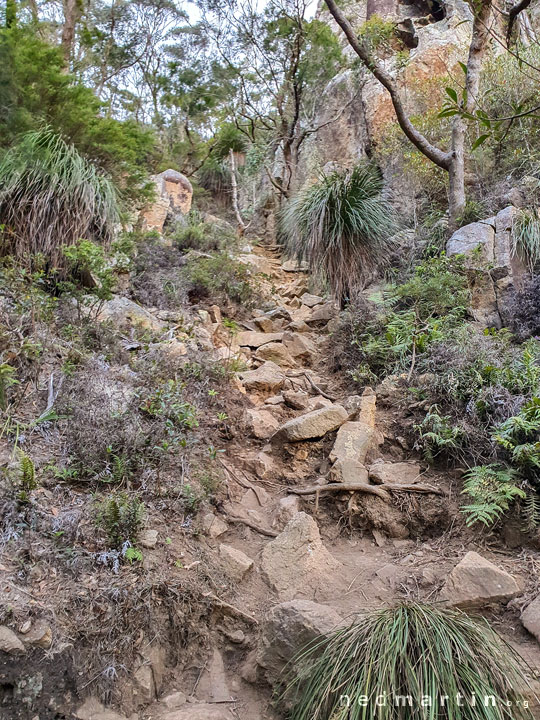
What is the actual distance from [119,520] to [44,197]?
3507 millimetres

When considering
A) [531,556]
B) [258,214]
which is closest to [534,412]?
[531,556]

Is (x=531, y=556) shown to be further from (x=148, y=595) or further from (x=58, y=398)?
(x=58, y=398)

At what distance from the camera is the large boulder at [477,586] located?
2240 mm

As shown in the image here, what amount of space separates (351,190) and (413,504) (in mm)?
4486

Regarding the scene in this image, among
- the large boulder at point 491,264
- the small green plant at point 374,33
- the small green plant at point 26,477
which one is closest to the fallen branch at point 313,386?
the large boulder at point 491,264

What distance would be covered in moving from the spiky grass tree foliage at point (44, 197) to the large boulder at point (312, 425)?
268 centimetres

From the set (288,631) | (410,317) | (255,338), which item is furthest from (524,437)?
(255,338)

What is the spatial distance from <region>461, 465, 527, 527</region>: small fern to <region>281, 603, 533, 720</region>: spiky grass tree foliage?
74cm

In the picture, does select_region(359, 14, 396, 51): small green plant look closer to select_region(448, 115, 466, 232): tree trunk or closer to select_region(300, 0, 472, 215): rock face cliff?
select_region(300, 0, 472, 215): rock face cliff

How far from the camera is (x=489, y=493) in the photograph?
8.86 ft

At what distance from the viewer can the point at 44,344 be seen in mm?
3549

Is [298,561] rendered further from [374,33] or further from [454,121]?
[374,33]

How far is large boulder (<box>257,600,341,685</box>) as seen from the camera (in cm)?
210

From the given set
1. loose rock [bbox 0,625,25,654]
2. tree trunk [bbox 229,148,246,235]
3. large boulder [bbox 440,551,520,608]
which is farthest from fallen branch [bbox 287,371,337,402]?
tree trunk [bbox 229,148,246,235]
